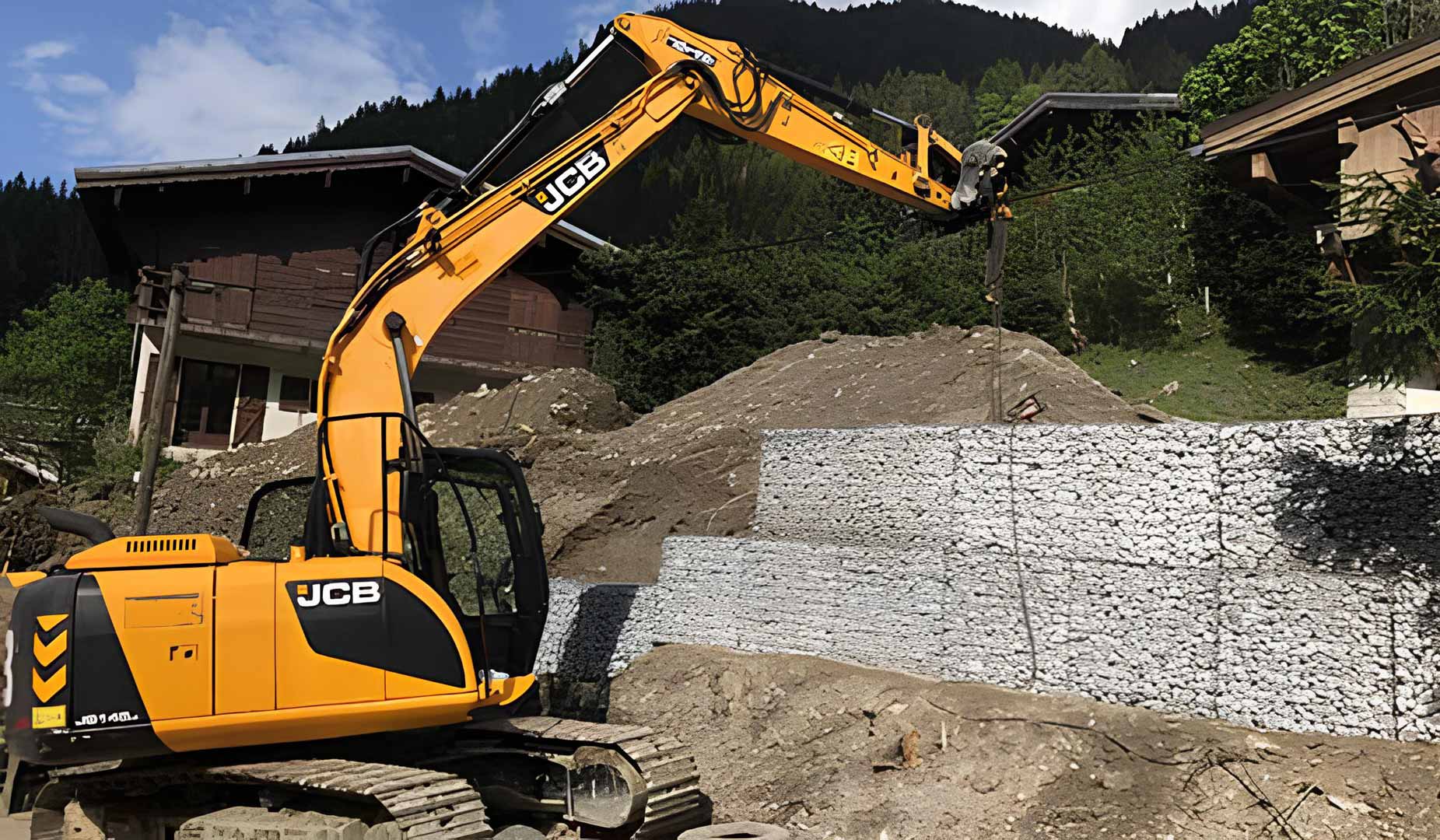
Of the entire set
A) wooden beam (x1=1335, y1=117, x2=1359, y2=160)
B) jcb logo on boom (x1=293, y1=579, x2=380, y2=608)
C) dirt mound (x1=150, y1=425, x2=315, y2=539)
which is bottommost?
jcb logo on boom (x1=293, y1=579, x2=380, y2=608)

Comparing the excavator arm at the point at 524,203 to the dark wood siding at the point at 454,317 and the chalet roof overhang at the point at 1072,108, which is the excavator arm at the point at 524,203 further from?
the chalet roof overhang at the point at 1072,108

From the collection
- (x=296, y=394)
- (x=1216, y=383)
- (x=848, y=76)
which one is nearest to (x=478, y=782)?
(x=1216, y=383)

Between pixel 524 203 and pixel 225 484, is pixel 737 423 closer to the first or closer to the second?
pixel 524 203

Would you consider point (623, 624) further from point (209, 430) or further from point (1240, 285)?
point (209, 430)

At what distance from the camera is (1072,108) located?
91.8ft

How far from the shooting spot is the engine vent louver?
6.79 meters

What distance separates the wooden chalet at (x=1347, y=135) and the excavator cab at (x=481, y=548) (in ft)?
26.7

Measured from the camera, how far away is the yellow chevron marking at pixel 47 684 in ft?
20.5

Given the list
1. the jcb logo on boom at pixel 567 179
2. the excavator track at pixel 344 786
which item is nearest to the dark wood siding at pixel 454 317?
the jcb logo on boom at pixel 567 179

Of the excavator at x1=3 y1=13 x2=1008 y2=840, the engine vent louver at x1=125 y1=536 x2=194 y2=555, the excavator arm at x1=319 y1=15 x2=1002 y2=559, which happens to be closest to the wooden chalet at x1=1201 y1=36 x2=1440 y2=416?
the excavator arm at x1=319 y1=15 x2=1002 y2=559

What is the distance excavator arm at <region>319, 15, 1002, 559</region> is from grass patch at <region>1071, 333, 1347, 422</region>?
277 inches

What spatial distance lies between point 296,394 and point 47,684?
19138 millimetres

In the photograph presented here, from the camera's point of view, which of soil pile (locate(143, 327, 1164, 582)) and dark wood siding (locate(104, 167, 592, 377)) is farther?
dark wood siding (locate(104, 167, 592, 377))

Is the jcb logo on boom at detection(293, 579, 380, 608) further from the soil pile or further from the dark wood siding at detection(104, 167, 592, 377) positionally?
the dark wood siding at detection(104, 167, 592, 377)
